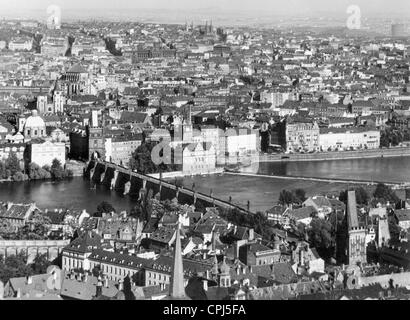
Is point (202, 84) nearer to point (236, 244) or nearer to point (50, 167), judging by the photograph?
point (50, 167)

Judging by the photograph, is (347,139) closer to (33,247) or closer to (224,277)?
(33,247)

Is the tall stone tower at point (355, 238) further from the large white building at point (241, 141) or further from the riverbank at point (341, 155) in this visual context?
the riverbank at point (341, 155)

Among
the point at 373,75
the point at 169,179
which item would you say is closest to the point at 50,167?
the point at 169,179

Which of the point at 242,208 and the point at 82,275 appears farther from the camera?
the point at 242,208

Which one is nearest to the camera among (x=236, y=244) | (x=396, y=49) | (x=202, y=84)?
(x=236, y=244)

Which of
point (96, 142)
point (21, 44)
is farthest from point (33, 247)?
point (21, 44)
